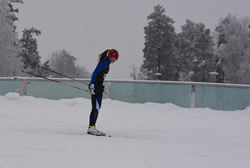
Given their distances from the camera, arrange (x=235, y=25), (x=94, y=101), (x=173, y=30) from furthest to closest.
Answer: (x=173, y=30) → (x=235, y=25) → (x=94, y=101)

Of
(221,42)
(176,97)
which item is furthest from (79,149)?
(221,42)

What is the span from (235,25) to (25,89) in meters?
45.7

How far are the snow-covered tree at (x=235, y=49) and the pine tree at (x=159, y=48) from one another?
29.3 ft

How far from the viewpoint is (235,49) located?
47.6m

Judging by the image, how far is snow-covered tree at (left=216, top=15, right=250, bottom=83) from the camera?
46.2m

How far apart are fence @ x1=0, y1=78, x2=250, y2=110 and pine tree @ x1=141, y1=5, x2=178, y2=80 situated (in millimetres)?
36065

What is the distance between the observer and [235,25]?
4981 cm

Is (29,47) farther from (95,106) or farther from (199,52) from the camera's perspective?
(95,106)

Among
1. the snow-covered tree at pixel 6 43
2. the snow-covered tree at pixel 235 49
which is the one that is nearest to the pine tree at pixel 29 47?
the snow-covered tree at pixel 6 43

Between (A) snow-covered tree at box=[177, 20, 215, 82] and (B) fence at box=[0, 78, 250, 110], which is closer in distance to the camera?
(B) fence at box=[0, 78, 250, 110]

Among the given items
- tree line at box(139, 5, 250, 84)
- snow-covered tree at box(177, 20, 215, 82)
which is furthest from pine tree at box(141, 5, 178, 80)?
snow-covered tree at box(177, 20, 215, 82)

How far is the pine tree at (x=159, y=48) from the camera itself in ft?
161

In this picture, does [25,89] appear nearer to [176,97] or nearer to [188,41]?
[176,97]

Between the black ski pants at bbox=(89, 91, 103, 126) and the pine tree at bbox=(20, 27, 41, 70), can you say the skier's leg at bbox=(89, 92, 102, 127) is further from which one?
the pine tree at bbox=(20, 27, 41, 70)
